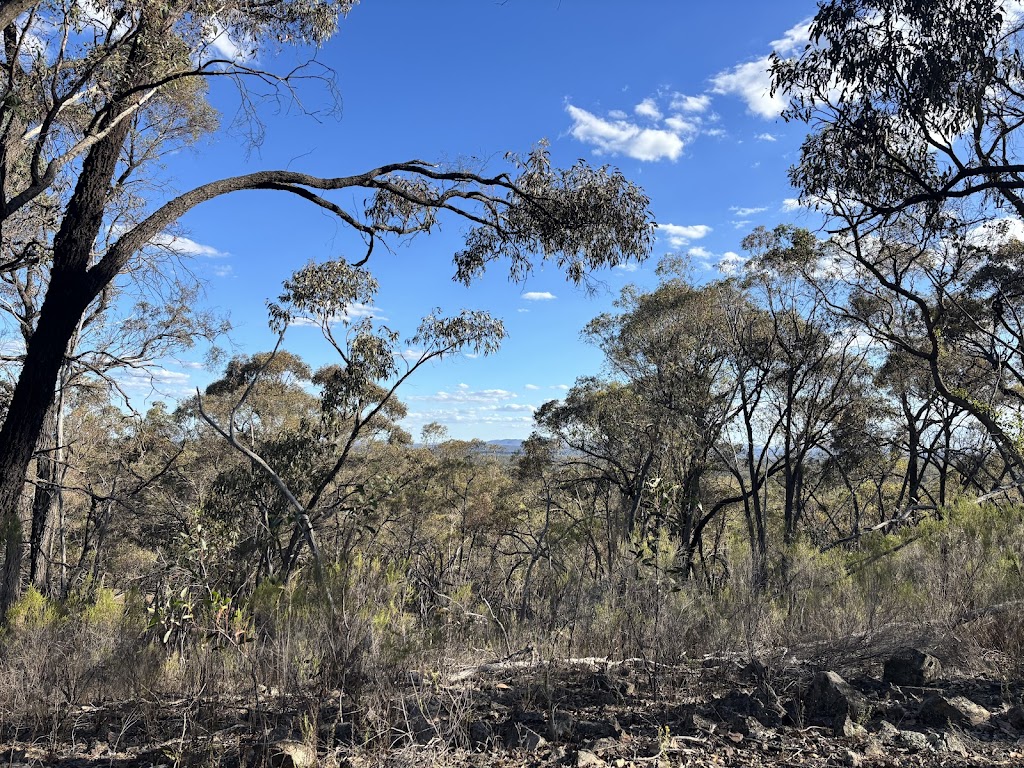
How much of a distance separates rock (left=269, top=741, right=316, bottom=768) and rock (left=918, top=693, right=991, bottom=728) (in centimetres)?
285

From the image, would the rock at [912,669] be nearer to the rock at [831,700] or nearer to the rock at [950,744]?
the rock at [831,700]

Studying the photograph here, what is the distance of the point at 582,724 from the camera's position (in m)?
3.23

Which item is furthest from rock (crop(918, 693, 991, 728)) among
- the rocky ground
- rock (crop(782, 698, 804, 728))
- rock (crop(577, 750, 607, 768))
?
rock (crop(577, 750, 607, 768))

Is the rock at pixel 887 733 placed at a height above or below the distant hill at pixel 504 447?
below

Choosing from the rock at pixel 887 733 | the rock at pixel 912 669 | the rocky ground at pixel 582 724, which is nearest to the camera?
the rocky ground at pixel 582 724

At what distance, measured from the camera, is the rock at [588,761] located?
2.81 metres

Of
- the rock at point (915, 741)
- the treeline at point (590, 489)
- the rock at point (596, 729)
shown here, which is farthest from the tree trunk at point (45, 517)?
the rock at point (915, 741)

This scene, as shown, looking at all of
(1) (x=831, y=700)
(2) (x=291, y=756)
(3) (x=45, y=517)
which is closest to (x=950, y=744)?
(1) (x=831, y=700)

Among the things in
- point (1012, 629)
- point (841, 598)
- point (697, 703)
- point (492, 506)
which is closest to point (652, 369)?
point (492, 506)

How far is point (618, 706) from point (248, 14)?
23.2ft

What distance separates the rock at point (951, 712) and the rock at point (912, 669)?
390 mm

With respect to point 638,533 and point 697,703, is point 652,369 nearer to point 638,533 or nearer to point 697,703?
point 638,533

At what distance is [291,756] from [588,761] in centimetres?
121

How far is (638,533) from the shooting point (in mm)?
4688
